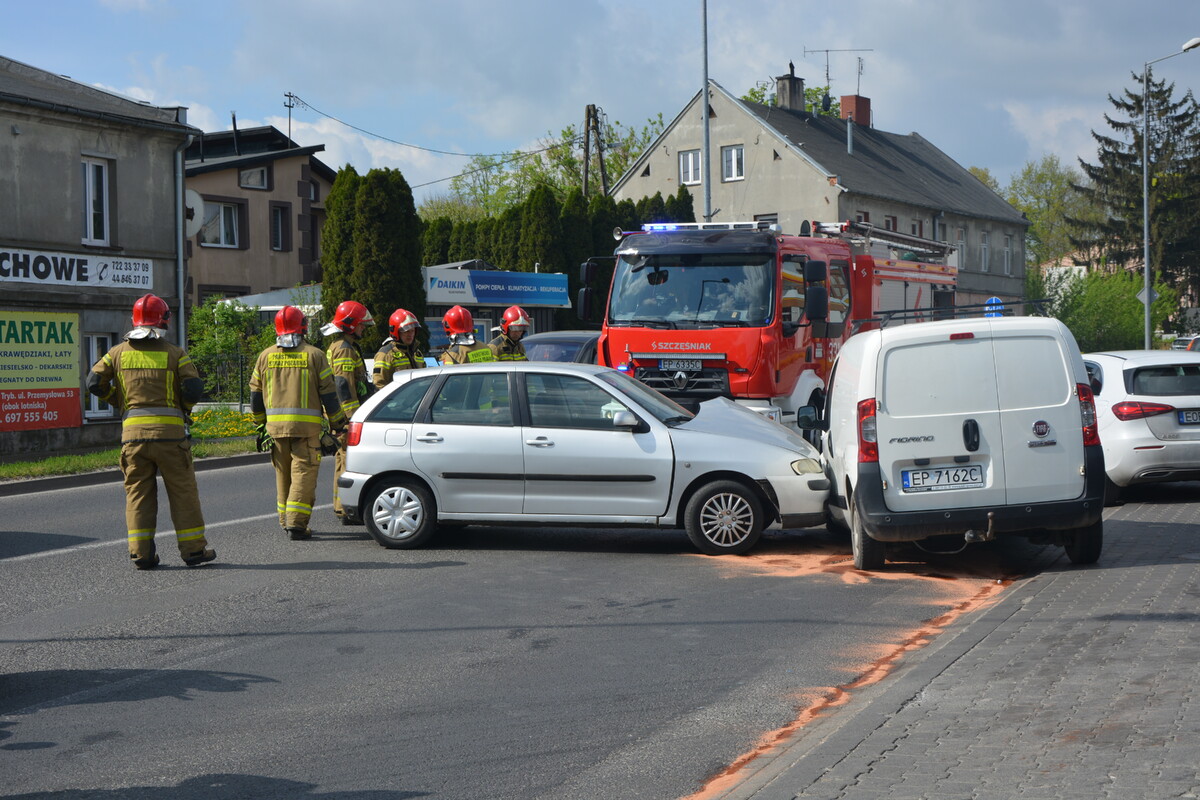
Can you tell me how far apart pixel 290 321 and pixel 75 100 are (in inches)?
640

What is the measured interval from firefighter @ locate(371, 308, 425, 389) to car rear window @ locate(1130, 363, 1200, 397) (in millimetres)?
6740

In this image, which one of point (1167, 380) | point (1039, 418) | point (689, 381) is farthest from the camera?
point (689, 381)

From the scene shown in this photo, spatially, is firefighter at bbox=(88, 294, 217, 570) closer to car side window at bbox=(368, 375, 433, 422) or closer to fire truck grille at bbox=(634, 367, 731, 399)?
car side window at bbox=(368, 375, 433, 422)

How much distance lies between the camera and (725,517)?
32.3 ft

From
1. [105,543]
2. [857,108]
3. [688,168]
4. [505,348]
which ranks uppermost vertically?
[857,108]

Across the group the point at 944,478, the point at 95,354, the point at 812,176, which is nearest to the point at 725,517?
the point at 944,478

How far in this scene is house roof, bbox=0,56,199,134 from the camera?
22906mm

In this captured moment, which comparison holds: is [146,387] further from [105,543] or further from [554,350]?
[554,350]

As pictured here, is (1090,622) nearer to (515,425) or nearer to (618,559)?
(618,559)

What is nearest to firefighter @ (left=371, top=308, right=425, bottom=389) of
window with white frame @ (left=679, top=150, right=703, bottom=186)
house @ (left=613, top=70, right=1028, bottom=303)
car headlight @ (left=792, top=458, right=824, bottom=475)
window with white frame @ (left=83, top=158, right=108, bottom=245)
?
car headlight @ (left=792, top=458, right=824, bottom=475)

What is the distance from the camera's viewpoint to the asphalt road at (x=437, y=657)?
511cm

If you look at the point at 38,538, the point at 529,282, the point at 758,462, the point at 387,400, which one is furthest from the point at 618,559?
the point at 529,282

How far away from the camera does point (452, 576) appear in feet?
30.3

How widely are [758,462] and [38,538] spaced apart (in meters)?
6.13
